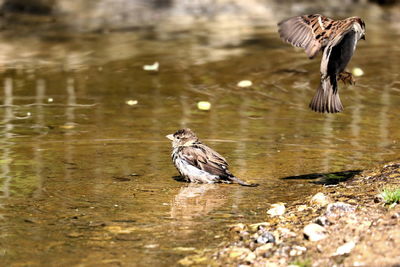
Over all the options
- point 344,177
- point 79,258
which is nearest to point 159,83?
point 344,177

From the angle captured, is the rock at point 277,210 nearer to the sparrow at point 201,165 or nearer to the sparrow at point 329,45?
the sparrow at point 201,165

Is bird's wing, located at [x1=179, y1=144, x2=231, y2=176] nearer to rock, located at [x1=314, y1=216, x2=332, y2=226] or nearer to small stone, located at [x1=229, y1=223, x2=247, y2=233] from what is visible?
small stone, located at [x1=229, y1=223, x2=247, y2=233]

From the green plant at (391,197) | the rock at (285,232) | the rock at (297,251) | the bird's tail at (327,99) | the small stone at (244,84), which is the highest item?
the bird's tail at (327,99)

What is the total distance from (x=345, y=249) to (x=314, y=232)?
13.2 inches

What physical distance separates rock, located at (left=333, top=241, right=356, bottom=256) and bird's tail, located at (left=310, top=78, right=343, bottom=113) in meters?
2.71

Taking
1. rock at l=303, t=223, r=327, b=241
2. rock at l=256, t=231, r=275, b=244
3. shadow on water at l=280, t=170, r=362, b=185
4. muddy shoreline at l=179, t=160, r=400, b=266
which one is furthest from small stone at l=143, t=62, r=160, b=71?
rock at l=303, t=223, r=327, b=241

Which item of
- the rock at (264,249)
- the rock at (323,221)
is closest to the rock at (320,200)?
the rock at (323,221)

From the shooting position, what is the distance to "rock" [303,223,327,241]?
5.50 metres

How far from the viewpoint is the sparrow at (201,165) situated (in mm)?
7773

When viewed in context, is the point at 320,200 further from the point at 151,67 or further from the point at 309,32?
the point at 151,67

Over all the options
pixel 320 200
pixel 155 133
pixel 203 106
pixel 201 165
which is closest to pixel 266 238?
pixel 320 200

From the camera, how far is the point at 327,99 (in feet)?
25.8

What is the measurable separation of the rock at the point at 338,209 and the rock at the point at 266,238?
42cm

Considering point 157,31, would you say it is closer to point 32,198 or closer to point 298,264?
point 32,198
